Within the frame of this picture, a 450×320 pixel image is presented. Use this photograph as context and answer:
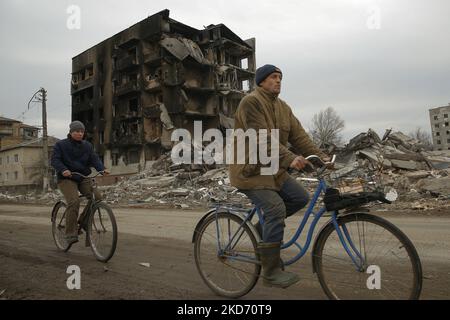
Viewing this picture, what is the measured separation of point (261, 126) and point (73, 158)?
3.90m

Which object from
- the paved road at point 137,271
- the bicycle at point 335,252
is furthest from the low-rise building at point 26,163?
the bicycle at point 335,252

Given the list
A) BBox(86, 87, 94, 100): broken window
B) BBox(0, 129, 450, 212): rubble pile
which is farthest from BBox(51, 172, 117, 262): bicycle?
BBox(86, 87, 94, 100): broken window

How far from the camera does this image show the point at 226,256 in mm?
4191

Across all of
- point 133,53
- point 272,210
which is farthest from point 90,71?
point 272,210

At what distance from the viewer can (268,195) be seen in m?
3.71

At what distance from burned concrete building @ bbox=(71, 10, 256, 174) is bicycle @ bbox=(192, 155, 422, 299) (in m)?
41.0

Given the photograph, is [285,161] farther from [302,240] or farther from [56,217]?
[56,217]

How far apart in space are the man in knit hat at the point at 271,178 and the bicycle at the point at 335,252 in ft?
0.48

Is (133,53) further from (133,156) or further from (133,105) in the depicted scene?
(133,156)

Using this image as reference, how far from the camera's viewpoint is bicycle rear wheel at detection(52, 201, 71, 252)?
666 centimetres

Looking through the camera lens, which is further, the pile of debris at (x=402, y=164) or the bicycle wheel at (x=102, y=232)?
the pile of debris at (x=402, y=164)

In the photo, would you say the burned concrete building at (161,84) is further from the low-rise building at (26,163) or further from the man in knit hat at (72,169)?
the man in knit hat at (72,169)

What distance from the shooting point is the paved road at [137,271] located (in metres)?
4.06
